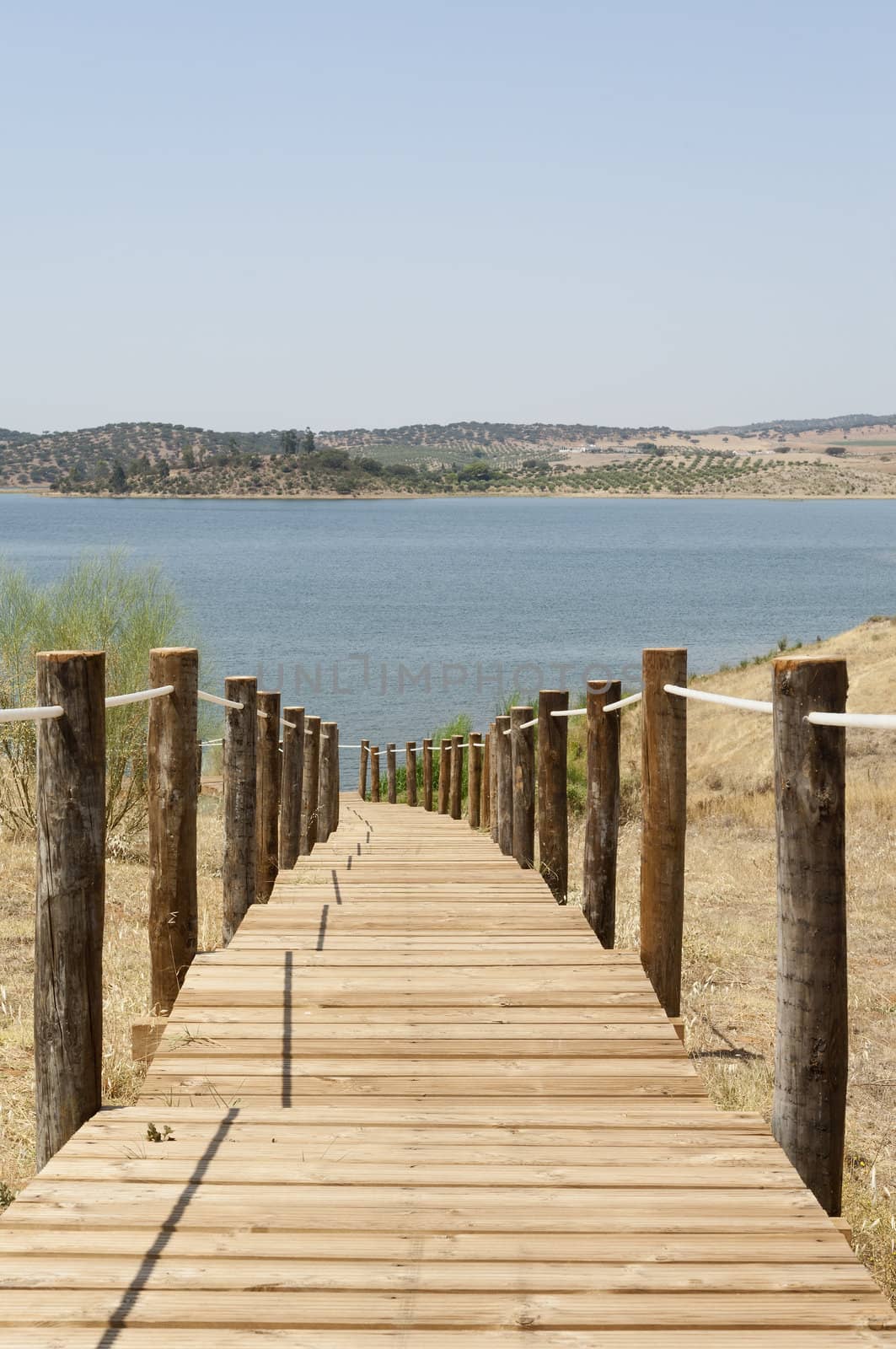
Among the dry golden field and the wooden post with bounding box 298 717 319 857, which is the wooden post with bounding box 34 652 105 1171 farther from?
the wooden post with bounding box 298 717 319 857

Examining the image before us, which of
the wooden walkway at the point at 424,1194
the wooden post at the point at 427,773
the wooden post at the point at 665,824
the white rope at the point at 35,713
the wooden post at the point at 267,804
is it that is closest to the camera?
the wooden walkway at the point at 424,1194

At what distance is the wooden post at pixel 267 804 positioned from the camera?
7103mm

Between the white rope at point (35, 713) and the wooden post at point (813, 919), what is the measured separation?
5.67 ft

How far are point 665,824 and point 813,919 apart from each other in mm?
1691

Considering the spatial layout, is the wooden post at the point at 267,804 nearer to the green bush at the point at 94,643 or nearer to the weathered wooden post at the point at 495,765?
the weathered wooden post at the point at 495,765

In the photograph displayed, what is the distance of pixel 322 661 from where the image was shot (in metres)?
49.3

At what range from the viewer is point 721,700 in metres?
3.95

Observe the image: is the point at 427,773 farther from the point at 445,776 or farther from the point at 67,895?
the point at 67,895

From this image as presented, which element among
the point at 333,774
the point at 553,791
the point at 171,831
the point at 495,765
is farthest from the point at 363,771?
the point at 171,831

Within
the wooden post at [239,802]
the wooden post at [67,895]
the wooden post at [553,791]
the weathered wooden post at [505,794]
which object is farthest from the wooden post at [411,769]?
the wooden post at [67,895]

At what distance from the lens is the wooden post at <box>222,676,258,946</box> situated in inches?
231

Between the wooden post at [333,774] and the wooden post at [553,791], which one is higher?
the wooden post at [553,791]

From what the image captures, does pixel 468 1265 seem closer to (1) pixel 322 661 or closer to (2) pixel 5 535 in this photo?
(1) pixel 322 661

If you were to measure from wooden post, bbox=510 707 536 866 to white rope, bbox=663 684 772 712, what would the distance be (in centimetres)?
424
